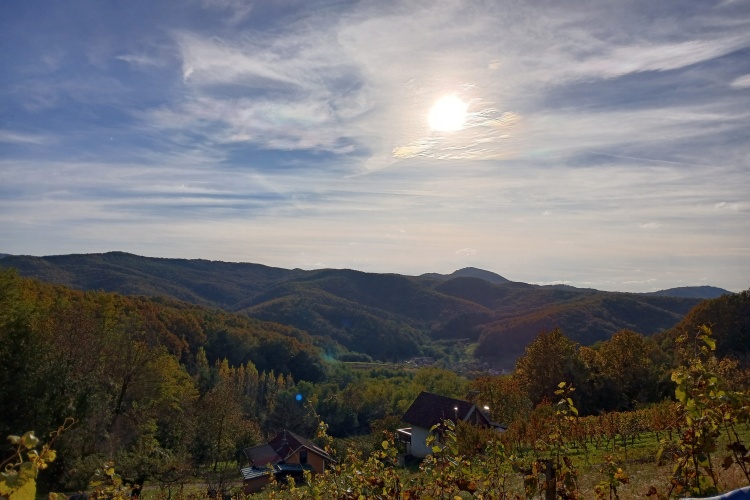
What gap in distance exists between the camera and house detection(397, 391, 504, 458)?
30.3m

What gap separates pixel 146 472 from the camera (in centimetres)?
2075

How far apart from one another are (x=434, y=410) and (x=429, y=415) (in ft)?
1.68

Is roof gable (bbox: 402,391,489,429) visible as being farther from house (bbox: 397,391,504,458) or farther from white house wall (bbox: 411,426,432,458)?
white house wall (bbox: 411,426,432,458)

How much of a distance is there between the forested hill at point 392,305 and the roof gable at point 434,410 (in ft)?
208

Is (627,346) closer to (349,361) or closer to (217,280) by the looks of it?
(349,361)

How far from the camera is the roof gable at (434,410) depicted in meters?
30.4

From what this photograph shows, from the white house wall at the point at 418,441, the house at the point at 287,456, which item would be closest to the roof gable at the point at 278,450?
the house at the point at 287,456

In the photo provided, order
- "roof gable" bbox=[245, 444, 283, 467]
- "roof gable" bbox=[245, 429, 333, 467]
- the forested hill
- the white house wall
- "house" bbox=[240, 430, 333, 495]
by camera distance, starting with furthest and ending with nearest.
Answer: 1. the forested hill
2. "roof gable" bbox=[245, 429, 333, 467]
3. "roof gable" bbox=[245, 444, 283, 467]
4. "house" bbox=[240, 430, 333, 495]
5. the white house wall

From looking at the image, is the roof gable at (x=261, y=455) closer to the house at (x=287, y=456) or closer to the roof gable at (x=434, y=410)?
the house at (x=287, y=456)

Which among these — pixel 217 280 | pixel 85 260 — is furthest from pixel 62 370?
pixel 217 280

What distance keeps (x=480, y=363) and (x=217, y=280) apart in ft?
376

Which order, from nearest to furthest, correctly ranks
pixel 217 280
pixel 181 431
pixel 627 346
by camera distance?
pixel 181 431
pixel 627 346
pixel 217 280

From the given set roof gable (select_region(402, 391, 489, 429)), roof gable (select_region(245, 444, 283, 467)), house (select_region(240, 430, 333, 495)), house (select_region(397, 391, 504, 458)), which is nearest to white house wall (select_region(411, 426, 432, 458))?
house (select_region(397, 391, 504, 458))

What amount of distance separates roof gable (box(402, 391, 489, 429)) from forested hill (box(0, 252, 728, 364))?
6338 cm
